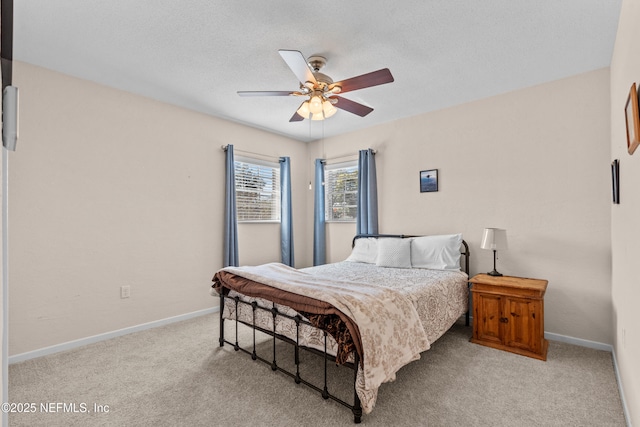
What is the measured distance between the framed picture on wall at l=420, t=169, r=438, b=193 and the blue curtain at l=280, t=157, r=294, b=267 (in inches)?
80.0

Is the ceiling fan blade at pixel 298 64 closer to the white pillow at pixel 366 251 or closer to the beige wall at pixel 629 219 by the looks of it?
the beige wall at pixel 629 219

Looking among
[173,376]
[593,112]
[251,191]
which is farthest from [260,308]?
[593,112]

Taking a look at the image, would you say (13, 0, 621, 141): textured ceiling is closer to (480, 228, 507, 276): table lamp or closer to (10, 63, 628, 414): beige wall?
(10, 63, 628, 414): beige wall

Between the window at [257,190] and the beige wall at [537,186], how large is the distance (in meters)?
2.09

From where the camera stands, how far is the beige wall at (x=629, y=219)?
1623 mm

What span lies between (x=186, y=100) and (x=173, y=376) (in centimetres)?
290

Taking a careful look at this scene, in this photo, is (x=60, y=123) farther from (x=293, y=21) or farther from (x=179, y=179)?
(x=293, y=21)

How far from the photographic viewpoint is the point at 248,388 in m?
2.30

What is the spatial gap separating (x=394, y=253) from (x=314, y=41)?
246cm

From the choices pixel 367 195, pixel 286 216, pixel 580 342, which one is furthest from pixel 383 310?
pixel 286 216

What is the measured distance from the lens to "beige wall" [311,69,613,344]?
2.98 metres

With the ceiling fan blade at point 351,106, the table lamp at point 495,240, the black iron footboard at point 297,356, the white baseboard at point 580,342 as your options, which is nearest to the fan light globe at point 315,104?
the ceiling fan blade at point 351,106

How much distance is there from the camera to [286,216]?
16.4 feet

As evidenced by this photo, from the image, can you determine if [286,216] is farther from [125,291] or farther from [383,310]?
[383,310]
